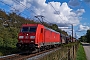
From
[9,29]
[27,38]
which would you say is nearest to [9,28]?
[9,29]

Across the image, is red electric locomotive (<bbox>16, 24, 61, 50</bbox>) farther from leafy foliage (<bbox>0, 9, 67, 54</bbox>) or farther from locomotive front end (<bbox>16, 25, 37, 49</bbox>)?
leafy foliage (<bbox>0, 9, 67, 54</bbox>)

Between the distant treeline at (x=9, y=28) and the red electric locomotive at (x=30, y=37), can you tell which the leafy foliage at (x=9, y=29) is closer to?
the distant treeline at (x=9, y=28)

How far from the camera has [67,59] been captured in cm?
1204

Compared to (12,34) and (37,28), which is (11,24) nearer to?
(12,34)

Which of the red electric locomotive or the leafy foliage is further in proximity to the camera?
the leafy foliage

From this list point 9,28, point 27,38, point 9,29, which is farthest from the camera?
point 9,28

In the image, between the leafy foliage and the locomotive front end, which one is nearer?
the locomotive front end

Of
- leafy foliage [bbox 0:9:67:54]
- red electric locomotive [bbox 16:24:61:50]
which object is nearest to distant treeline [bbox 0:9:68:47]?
leafy foliage [bbox 0:9:67:54]

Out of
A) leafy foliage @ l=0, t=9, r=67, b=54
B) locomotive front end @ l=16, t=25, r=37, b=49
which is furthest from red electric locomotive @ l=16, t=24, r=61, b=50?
leafy foliage @ l=0, t=9, r=67, b=54

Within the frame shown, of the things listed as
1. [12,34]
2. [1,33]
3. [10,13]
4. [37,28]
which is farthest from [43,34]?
[10,13]

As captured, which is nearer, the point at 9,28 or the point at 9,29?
the point at 9,29

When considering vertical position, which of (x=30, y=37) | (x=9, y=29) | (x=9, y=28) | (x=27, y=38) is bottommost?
(x=27, y=38)

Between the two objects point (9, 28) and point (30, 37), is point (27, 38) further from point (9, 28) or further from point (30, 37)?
point (9, 28)

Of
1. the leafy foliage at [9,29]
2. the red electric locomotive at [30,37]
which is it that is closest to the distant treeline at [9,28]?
the leafy foliage at [9,29]
